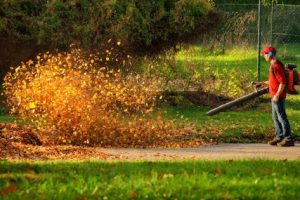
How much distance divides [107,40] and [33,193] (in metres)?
11.9

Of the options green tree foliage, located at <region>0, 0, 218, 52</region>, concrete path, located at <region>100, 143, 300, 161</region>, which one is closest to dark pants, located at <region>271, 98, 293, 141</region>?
concrete path, located at <region>100, 143, 300, 161</region>

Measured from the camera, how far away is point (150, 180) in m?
8.47

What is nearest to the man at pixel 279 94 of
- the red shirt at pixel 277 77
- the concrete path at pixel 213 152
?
the red shirt at pixel 277 77

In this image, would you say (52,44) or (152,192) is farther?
(52,44)

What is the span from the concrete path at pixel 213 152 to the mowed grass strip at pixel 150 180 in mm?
2594

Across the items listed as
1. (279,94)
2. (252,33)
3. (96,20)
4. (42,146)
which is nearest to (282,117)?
(279,94)

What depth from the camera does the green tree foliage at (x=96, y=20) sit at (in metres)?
19.2

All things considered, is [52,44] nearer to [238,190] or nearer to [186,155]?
[186,155]

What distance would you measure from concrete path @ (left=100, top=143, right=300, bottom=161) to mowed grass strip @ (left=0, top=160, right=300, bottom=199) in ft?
8.51

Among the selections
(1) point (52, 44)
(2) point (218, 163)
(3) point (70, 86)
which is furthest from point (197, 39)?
(2) point (218, 163)

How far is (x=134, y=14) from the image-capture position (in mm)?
19609

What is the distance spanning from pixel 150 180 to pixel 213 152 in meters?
5.24

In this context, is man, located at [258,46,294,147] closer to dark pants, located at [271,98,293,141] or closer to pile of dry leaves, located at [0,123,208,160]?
dark pants, located at [271,98,293,141]

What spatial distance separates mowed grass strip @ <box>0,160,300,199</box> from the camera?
788 centimetres
